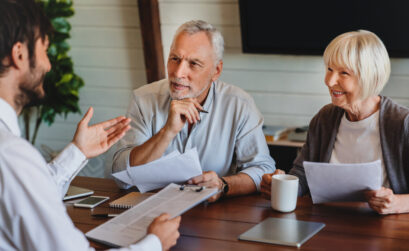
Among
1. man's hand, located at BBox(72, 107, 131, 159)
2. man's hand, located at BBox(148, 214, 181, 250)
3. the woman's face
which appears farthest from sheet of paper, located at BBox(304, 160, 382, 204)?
man's hand, located at BBox(72, 107, 131, 159)

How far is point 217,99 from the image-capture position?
8.23 feet

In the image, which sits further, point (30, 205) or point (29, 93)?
point (29, 93)

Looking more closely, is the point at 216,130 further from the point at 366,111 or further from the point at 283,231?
the point at 283,231

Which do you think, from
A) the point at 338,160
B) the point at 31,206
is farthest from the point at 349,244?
the point at 31,206

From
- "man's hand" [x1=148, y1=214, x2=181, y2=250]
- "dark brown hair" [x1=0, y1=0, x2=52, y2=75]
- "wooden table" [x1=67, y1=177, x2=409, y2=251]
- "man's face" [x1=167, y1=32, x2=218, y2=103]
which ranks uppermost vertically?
"dark brown hair" [x1=0, y1=0, x2=52, y2=75]

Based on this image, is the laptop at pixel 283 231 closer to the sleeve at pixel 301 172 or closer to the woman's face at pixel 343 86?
the sleeve at pixel 301 172

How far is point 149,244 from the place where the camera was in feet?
4.88

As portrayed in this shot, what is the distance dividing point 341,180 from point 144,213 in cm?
64

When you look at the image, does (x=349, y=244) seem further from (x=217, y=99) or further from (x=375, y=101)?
(x=217, y=99)

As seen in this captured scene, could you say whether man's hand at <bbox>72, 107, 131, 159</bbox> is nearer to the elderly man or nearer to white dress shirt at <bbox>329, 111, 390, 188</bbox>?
the elderly man

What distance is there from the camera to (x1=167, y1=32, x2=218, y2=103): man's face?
2393mm

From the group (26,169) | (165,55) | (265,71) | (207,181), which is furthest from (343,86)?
(165,55)

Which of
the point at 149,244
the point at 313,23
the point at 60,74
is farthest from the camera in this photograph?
the point at 60,74

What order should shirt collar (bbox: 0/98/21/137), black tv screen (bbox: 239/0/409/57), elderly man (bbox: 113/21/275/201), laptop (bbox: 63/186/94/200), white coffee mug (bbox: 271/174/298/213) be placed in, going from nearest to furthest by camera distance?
shirt collar (bbox: 0/98/21/137) < white coffee mug (bbox: 271/174/298/213) < laptop (bbox: 63/186/94/200) < elderly man (bbox: 113/21/275/201) < black tv screen (bbox: 239/0/409/57)
